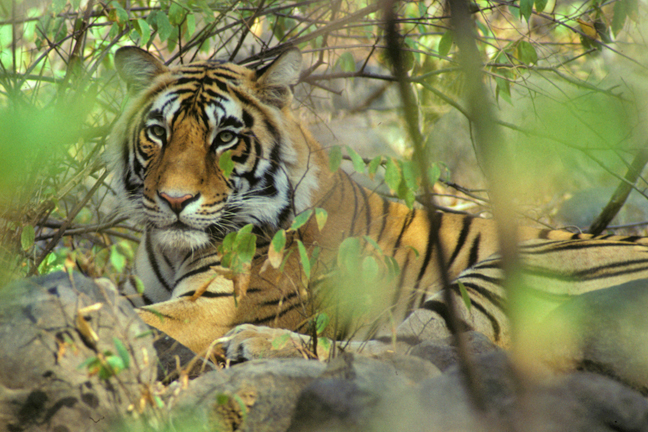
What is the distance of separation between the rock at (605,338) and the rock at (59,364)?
41.9 inches

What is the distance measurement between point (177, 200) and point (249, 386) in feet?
3.47

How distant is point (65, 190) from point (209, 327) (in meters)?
1.15

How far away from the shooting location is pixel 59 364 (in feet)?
4.19

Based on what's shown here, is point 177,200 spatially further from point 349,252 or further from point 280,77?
point 349,252

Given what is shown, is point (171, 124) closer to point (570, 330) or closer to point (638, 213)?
point (570, 330)


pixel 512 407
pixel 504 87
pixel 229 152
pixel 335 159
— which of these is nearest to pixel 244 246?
pixel 229 152

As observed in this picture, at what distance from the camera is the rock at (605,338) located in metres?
1.47

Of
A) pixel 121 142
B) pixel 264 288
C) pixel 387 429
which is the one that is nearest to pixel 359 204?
pixel 264 288

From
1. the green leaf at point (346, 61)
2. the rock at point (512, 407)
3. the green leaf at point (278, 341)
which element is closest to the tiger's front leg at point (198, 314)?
the green leaf at point (278, 341)

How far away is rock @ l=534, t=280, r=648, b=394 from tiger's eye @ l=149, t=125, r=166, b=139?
1.72m

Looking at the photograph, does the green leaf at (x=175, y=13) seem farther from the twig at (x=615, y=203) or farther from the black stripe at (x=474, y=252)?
the twig at (x=615, y=203)

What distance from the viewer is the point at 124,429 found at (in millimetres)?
1229

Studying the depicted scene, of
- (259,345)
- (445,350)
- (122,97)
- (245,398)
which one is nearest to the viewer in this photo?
(245,398)

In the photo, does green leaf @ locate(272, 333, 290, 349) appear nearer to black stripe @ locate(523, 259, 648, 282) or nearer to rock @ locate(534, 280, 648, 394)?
rock @ locate(534, 280, 648, 394)
